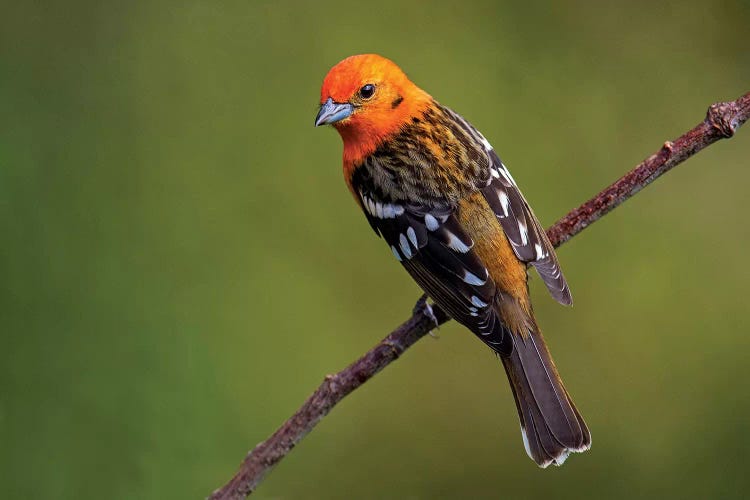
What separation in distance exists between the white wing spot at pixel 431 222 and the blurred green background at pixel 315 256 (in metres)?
1.37

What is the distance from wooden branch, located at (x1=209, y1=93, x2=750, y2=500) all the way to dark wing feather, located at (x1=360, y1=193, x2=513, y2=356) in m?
0.24

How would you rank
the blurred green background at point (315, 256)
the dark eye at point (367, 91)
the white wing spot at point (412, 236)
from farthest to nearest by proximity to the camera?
1. the blurred green background at point (315, 256)
2. the dark eye at point (367, 91)
3. the white wing spot at point (412, 236)

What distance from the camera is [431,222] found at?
441cm

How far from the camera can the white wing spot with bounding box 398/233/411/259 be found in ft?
14.9

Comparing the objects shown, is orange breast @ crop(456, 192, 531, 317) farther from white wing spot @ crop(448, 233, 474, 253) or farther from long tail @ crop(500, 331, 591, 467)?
long tail @ crop(500, 331, 591, 467)

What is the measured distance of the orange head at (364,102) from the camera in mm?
4555

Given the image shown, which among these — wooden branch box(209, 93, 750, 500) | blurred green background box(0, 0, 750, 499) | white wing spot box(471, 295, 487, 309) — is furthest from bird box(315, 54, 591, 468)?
blurred green background box(0, 0, 750, 499)

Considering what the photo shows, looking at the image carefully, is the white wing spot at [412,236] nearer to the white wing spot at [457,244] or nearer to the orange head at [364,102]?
the white wing spot at [457,244]

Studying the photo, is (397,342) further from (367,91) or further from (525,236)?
(367,91)

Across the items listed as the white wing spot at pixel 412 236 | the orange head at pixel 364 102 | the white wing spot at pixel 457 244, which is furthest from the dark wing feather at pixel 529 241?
the orange head at pixel 364 102

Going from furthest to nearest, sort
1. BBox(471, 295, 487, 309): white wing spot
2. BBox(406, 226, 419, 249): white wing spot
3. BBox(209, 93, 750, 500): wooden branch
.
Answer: BBox(406, 226, 419, 249): white wing spot
BBox(471, 295, 487, 309): white wing spot
BBox(209, 93, 750, 500): wooden branch

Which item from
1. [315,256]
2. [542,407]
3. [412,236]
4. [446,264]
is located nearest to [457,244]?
[446,264]

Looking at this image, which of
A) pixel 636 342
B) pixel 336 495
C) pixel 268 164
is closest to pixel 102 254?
pixel 268 164

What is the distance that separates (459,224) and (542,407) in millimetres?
841
